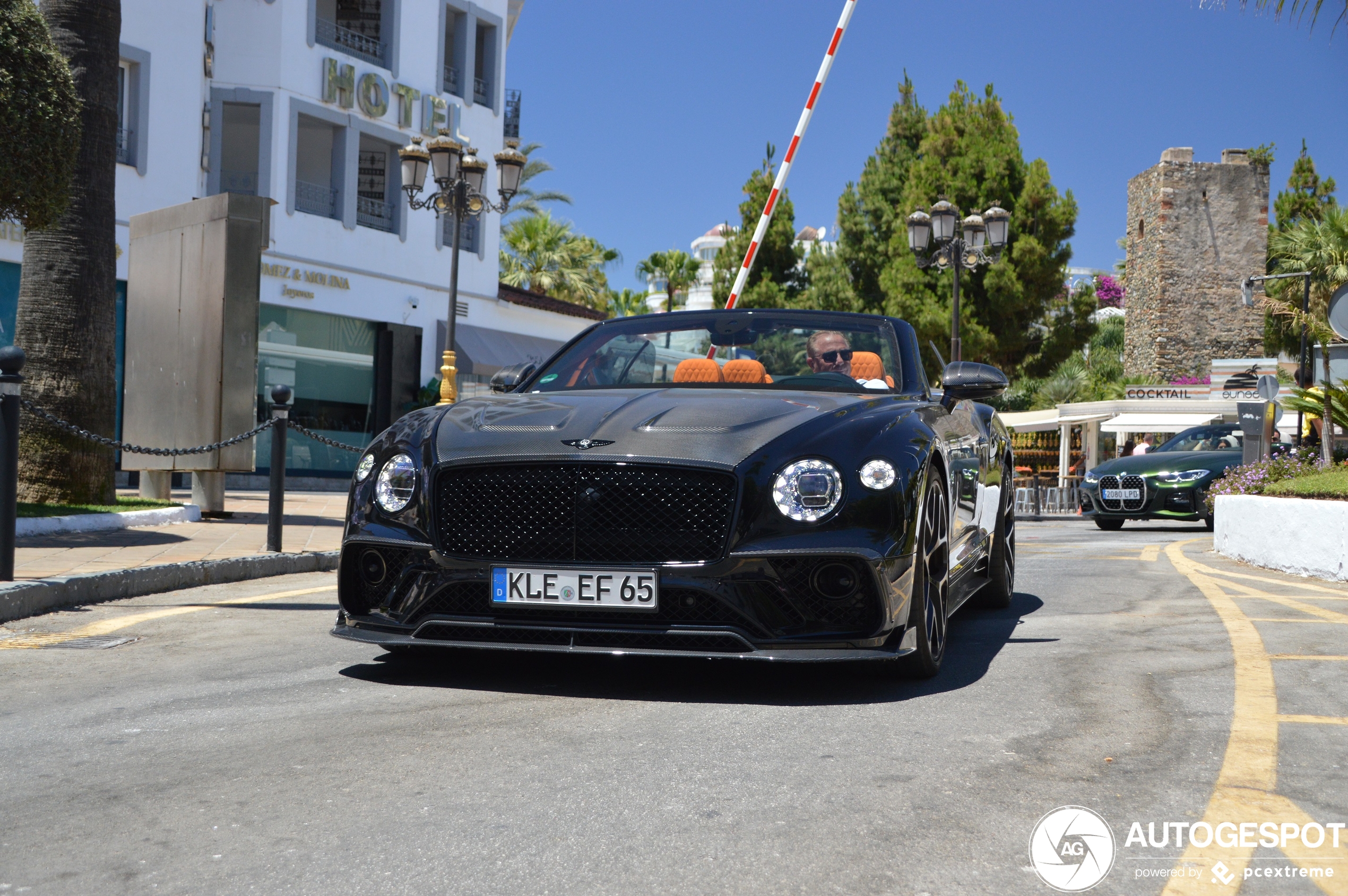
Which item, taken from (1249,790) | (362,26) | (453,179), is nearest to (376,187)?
(362,26)

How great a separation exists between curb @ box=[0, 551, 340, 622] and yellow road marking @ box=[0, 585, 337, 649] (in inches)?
13.7

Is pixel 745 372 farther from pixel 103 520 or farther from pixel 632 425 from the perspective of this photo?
pixel 103 520

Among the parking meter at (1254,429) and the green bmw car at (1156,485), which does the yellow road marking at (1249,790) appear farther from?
the green bmw car at (1156,485)

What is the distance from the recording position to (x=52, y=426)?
10.2m

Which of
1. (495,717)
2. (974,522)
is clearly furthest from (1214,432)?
(495,717)

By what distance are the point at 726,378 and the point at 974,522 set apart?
51.3 inches

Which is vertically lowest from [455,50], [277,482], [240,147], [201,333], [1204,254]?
[277,482]

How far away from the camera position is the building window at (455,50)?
88.5 feet

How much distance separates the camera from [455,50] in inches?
1072

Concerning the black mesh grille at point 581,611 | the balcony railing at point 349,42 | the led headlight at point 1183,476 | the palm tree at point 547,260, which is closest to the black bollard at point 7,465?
the black mesh grille at point 581,611

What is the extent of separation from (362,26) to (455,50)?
8.69 feet

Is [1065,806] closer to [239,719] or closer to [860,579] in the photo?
[860,579]

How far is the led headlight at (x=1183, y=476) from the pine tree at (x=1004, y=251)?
1554cm

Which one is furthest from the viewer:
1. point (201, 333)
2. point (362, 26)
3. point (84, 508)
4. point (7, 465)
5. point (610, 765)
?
point (362, 26)
